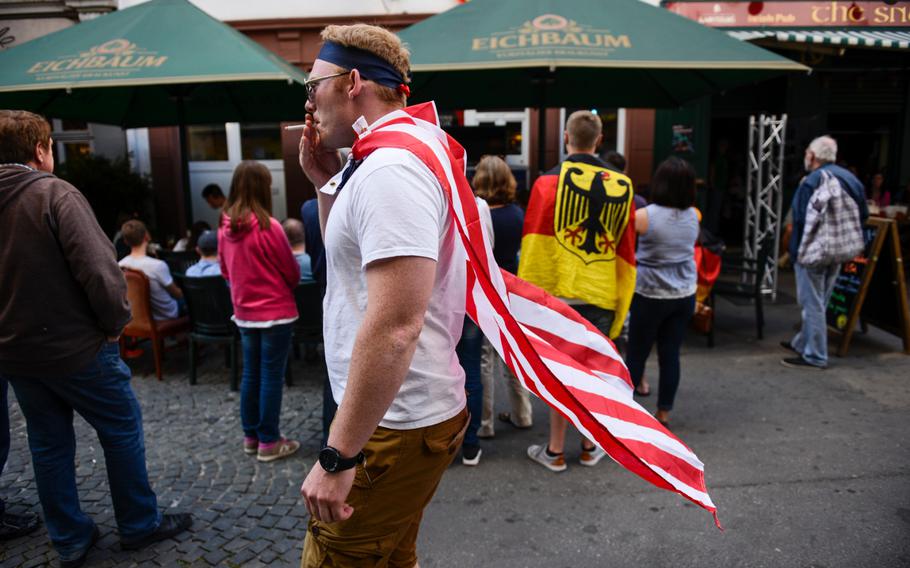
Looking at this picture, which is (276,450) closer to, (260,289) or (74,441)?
(260,289)

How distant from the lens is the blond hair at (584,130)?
3.62 metres

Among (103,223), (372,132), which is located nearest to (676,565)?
(372,132)

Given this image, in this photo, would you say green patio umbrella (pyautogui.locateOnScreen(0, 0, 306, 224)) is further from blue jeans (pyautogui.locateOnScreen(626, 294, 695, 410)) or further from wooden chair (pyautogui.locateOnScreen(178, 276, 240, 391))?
blue jeans (pyautogui.locateOnScreen(626, 294, 695, 410))

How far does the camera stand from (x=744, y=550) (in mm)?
2941

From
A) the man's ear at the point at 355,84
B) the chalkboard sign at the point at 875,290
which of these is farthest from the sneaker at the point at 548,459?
the chalkboard sign at the point at 875,290

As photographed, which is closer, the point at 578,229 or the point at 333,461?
the point at 333,461

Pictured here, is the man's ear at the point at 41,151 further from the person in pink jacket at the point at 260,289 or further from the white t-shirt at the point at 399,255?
the white t-shirt at the point at 399,255

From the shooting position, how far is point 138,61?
4914 mm

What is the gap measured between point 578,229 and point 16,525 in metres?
3.19

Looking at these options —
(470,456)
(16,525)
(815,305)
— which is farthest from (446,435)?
(815,305)

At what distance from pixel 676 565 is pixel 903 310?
436cm

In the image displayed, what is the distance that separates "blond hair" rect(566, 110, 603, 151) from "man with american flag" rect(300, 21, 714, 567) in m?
1.99

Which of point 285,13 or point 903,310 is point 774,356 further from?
point 285,13

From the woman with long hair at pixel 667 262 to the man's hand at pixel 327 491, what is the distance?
3.11 meters
